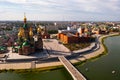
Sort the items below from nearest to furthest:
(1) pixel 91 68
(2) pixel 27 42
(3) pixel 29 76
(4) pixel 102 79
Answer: (4) pixel 102 79, (3) pixel 29 76, (1) pixel 91 68, (2) pixel 27 42

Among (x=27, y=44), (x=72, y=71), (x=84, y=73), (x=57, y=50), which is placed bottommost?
(x=84, y=73)

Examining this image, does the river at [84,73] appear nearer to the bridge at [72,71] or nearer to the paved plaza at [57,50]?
the bridge at [72,71]

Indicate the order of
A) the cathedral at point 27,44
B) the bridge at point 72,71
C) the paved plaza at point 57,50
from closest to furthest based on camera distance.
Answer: the bridge at point 72,71, the cathedral at point 27,44, the paved plaza at point 57,50

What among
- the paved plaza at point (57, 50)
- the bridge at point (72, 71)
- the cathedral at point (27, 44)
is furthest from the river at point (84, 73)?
the cathedral at point (27, 44)

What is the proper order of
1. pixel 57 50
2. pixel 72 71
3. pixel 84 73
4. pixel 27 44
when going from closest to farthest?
1. pixel 72 71
2. pixel 84 73
3. pixel 27 44
4. pixel 57 50

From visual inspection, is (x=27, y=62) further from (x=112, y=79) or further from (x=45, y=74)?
(x=112, y=79)

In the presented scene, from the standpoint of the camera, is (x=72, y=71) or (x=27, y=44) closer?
(x=72, y=71)

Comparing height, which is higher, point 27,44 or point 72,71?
point 27,44

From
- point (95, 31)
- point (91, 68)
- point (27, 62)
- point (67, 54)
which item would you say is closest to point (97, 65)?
point (91, 68)

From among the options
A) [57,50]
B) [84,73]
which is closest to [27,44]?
[57,50]

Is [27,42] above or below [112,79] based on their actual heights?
above

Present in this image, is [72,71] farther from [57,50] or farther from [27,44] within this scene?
[57,50]
